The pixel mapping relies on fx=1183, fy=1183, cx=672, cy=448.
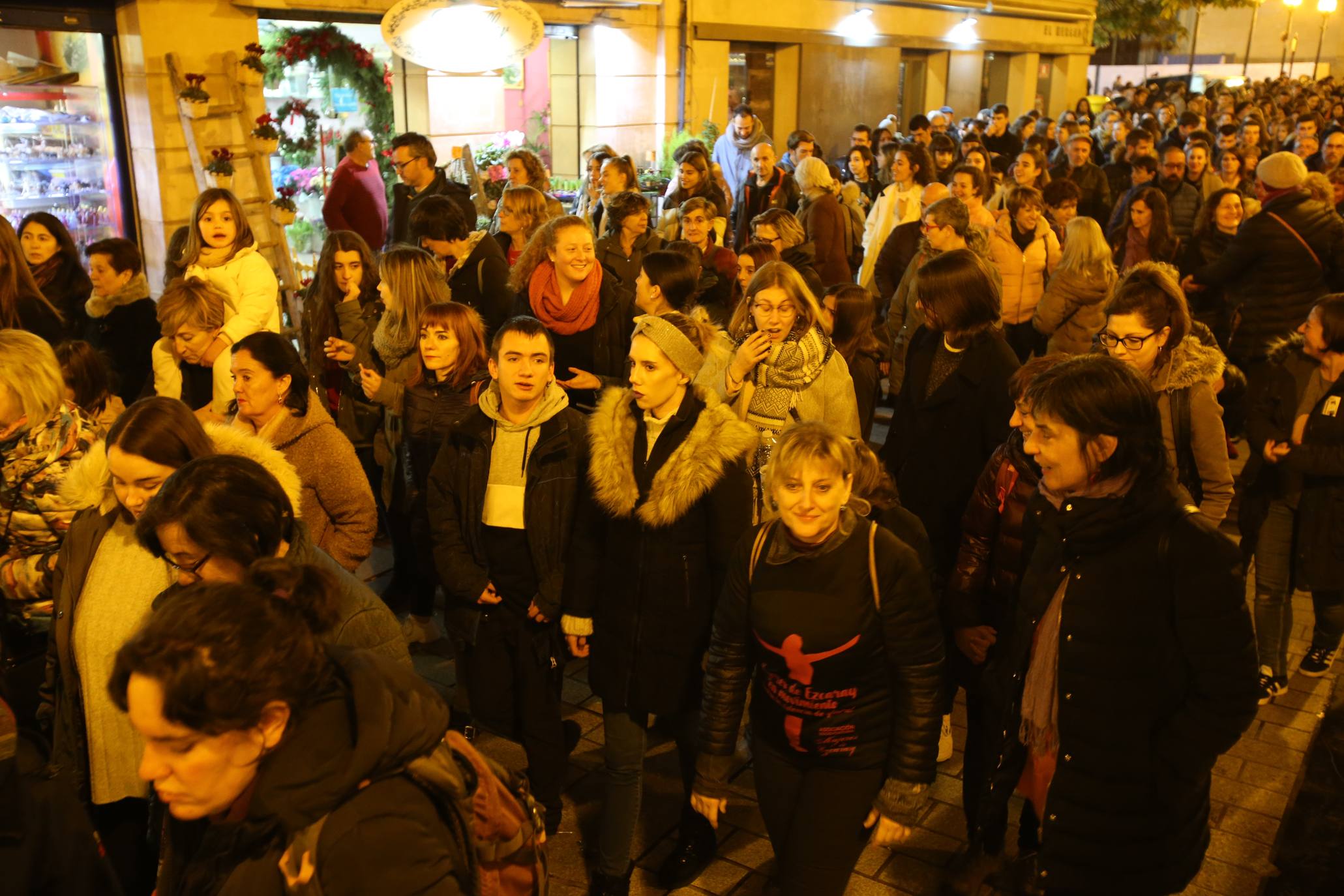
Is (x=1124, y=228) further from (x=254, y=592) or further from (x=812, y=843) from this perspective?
(x=254, y=592)

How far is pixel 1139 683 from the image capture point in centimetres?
298

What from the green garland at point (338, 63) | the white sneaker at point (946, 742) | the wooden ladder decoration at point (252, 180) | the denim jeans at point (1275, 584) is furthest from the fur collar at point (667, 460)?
the green garland at point (338, 63)

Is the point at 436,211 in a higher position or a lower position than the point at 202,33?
lower

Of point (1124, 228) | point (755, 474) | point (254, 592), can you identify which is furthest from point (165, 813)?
point (1124, 228)

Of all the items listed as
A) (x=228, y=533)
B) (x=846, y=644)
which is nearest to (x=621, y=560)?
(x=846, y=644)

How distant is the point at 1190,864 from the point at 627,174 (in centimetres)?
710

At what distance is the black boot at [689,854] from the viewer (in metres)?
4.15

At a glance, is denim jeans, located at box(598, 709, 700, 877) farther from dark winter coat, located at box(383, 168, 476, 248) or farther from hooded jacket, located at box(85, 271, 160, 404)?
dark winter coat, located at box(383, 168, 476, 248)

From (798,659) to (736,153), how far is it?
34.0 feet

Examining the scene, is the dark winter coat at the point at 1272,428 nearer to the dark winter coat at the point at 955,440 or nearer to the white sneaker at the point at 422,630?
the dark winter coat at the point at 955,440

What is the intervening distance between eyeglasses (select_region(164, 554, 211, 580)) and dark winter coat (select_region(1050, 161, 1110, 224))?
1123 cm

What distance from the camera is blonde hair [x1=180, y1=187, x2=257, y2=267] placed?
20.9ft

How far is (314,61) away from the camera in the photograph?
11.5 m

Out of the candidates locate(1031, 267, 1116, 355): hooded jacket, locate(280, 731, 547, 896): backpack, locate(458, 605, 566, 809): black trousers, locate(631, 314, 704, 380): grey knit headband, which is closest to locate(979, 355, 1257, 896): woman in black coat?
locate(631, 314, 704, 380): grey knit headband
